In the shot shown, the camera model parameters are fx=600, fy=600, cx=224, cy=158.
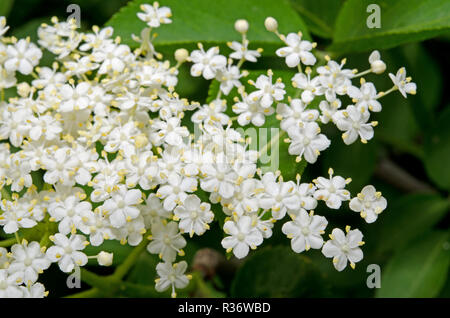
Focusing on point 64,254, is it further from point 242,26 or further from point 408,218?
point 408,218

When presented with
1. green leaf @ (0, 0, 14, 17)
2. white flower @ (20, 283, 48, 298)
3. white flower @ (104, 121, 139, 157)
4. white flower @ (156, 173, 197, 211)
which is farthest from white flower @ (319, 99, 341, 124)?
green leaf @ (0, 0, 14, 17)

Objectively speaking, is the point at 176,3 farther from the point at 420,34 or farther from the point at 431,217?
the point at 431,217

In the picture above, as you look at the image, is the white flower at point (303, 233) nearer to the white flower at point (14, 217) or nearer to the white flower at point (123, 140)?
the white flower at point (123, 140)

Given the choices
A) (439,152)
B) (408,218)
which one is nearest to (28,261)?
(408,218)

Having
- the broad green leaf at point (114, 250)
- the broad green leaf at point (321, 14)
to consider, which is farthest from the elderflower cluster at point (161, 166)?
the broad green leaf at point (321, 14)

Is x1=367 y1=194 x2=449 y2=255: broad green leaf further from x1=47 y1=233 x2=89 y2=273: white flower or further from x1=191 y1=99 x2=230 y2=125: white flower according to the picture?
x1=47 y1=233 x2=89 y2=273: white flower

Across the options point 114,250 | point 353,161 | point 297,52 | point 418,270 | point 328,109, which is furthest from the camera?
point 353,161

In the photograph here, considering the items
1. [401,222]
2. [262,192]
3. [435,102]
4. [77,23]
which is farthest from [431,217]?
[77,23]
